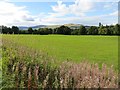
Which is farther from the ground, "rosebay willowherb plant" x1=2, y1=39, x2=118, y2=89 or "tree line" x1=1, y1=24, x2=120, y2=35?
"tree line" x1=1, y1=24, x2=120, y2=35

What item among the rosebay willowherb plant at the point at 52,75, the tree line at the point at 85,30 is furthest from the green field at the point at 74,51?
the tree line at the point at 85,30

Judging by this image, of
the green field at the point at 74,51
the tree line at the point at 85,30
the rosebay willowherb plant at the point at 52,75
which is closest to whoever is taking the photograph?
the rosebay willowherb plant at the point at 52,75

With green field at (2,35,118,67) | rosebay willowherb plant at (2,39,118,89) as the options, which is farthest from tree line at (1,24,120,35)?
rosebay willowherb plant at (2,39,118,89)

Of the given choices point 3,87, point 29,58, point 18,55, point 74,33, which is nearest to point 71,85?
point 3,87

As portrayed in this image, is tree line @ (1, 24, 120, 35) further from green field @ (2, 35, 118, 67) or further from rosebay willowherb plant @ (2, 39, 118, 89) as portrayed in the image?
rosebay willowherb plant @ (2, 39, 118, 89)

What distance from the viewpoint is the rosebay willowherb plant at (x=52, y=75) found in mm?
5523

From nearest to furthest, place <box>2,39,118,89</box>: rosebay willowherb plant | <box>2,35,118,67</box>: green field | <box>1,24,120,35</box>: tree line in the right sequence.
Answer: <box>2,39,118,89</box>: rosebay willowherb plant, <box>2,35,118,67</box>: green field, <box>1,24,120,35</box>: tree line

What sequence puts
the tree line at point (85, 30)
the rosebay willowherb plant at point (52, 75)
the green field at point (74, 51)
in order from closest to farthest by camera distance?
the rosebay willowherb plant at point (52, 75) < the green field at point (74, 51) < the tree line at point (85, 30)

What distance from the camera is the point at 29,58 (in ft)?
28.4

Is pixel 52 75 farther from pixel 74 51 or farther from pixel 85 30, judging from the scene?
pixel 85 30

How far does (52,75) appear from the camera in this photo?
23.4 ft

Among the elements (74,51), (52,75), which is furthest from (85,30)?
(52,75)

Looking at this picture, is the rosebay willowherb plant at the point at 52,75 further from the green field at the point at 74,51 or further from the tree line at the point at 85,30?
the tree line at the point at 85,30

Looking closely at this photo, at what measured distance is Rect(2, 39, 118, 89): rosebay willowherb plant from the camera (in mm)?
5523
